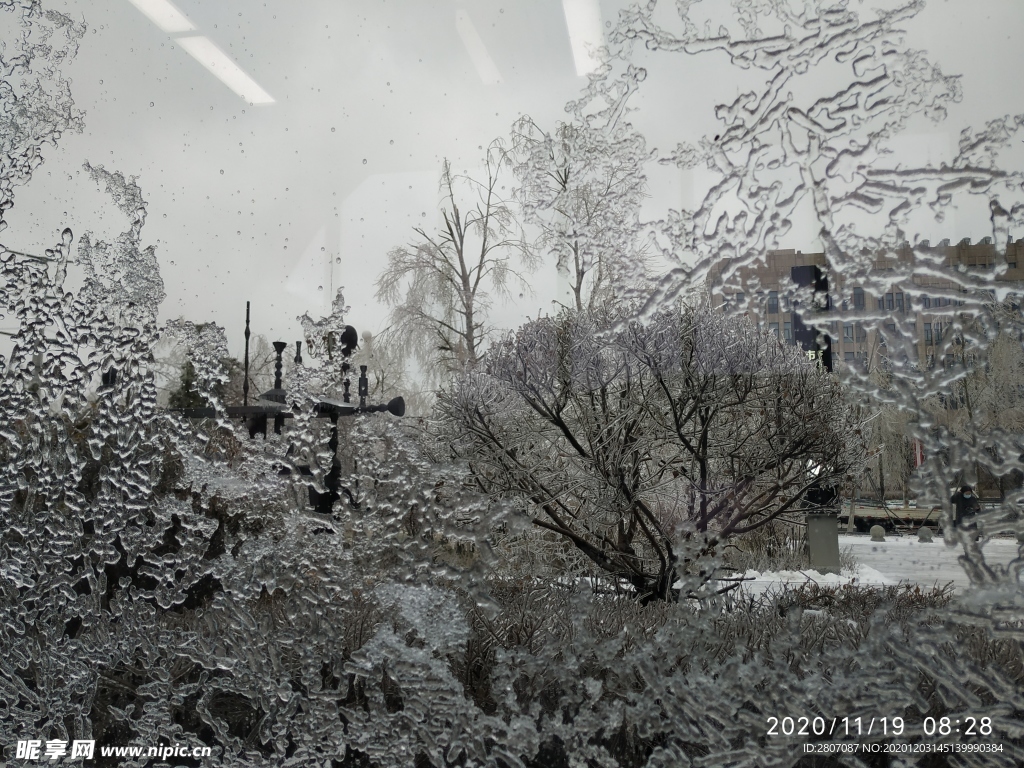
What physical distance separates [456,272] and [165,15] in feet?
2.69

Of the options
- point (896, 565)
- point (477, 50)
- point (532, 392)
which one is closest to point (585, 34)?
point (477, 50)

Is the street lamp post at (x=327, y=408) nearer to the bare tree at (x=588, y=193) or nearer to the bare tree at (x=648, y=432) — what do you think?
the bare tree at (x=648, y=432)

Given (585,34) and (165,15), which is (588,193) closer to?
(585,34)

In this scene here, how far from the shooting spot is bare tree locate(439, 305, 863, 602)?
968mm

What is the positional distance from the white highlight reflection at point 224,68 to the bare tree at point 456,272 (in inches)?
16.4

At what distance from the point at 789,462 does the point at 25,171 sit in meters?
1.57

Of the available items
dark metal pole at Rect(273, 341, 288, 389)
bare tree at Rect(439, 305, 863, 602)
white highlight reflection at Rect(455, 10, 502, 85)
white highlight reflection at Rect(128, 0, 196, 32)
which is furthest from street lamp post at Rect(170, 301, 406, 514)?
white highlight reflection at Rect(128, 0, 196, 32)

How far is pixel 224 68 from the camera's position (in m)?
1.32

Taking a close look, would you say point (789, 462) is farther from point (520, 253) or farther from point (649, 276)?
point (520, 253)

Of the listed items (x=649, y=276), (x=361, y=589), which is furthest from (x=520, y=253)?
(x=361, y=589)

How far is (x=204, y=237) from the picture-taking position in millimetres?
1323

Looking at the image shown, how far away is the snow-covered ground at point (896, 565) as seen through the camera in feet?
2.80

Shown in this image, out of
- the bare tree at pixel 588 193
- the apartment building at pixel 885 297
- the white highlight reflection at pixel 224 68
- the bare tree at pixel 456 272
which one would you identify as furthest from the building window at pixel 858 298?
the white highlight reflection at pixel 224 68

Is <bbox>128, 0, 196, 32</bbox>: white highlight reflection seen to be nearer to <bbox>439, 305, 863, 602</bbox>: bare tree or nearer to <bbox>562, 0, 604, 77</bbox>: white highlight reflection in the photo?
<bbox>562, 0, 604, 77</bbox>: white highlight reflection
